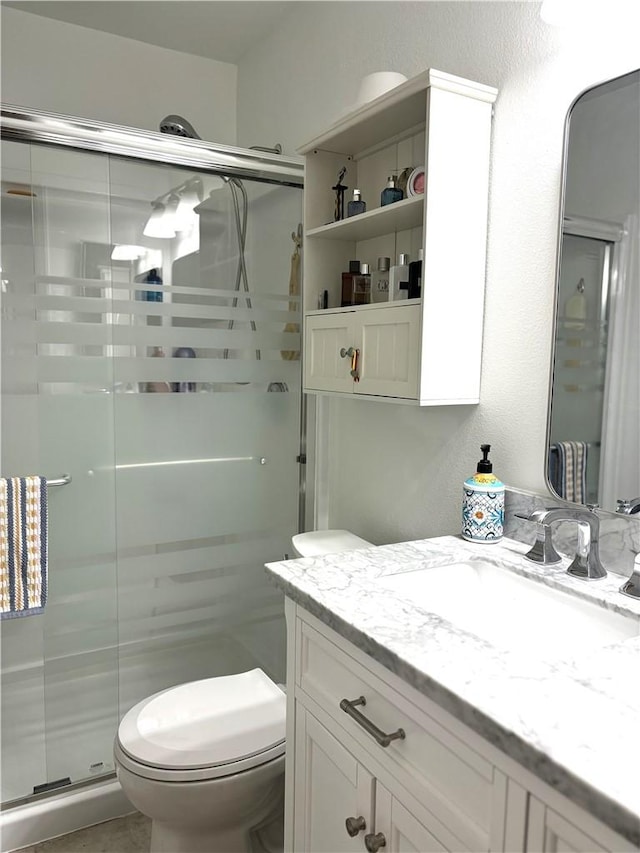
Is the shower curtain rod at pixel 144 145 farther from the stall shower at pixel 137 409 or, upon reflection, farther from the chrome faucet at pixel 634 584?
the chrome faucet at pixel 634 584

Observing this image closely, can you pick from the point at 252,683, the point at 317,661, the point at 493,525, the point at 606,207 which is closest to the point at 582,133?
the point at 606,207

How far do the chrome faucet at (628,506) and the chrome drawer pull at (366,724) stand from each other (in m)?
0.60

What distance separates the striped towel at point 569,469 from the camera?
1272mm

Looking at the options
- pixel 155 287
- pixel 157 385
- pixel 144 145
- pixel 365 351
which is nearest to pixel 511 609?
pixel 365 351

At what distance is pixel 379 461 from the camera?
1933mm

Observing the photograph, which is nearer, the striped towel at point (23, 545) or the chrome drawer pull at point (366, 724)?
the chrome drawer pull at point (366, 724)

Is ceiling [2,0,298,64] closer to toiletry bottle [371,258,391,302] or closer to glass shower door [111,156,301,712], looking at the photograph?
glass shower door [111,156,301,712]

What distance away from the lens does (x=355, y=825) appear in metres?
0.98

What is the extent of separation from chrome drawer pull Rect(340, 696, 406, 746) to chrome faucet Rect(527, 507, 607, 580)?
0.47m

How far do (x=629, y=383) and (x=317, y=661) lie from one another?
29.5 inches

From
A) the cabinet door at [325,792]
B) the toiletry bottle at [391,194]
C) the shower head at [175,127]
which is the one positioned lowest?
the cabinet door at [325,792]

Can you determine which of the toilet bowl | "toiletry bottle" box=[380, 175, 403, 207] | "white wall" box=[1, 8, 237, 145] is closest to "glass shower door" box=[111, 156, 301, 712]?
the toilet bowl

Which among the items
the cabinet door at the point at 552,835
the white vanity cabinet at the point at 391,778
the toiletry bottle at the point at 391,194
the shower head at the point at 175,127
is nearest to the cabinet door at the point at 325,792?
the white vanity cabinet at the point at 391,778

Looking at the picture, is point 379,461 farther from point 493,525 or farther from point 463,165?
point 463,165
